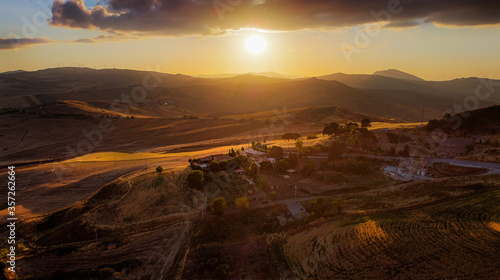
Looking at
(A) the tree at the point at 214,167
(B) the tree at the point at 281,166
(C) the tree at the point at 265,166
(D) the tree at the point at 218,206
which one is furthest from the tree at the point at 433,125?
(D) the tree at the point at 218,206

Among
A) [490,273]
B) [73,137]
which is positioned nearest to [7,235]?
[490,273]

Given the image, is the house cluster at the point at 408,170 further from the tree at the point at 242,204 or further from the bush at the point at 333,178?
the tree at the point at 242,204

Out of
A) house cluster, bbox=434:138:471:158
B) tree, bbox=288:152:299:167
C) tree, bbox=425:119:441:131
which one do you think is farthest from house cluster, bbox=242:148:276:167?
tree, bbox=425:119:441:131

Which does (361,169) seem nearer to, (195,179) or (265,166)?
(265,166)

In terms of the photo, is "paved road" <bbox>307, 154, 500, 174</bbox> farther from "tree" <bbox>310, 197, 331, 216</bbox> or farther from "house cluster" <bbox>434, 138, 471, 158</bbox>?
"tree" <bbox>310, 197, 331, 216</bbox>

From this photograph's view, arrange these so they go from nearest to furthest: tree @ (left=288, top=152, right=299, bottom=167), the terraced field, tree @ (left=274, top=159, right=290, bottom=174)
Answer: the terraced field < tree @ (left=274, top=159, right=290, bottom=174) < tree @ (left=288, top=152, right=299, bottom=167)

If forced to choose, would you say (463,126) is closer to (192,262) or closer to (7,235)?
(192,262)
